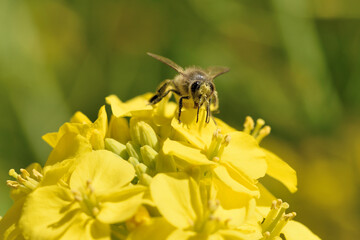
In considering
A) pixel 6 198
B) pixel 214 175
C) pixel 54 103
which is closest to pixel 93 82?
pixel 54 103

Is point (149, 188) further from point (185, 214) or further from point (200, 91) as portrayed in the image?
point (200, 91)

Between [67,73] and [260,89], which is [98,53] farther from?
[260,89]

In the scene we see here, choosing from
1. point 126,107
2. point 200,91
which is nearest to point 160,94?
point 126,107

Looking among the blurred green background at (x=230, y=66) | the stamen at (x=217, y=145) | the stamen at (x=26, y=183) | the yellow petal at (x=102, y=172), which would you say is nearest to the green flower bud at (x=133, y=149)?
the yellow petal at (x=102, y=172)

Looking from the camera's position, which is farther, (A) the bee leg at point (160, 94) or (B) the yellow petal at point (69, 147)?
(A) the bee leg at point (160, 94)

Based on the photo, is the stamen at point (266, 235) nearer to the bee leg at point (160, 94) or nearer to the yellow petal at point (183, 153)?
the yellow petal at point (183, 153)

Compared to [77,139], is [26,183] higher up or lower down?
lower down

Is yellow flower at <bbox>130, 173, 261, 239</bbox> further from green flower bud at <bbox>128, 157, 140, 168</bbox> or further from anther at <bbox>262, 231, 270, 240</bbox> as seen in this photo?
green flower bud at <bbox>128, 157, 140, 168</bbox>
